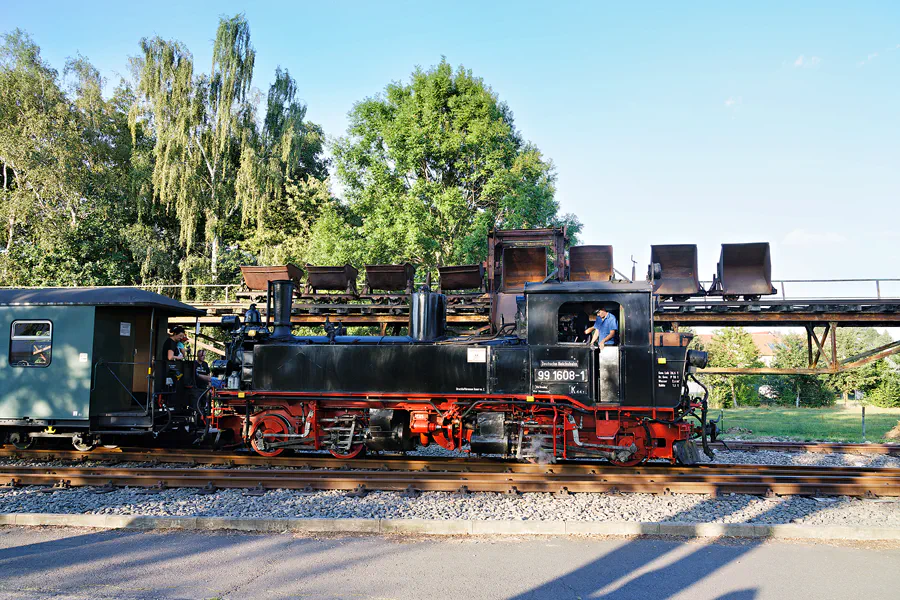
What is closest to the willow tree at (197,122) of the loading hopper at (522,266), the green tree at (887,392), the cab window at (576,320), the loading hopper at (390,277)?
the loading hopper at (390,277)

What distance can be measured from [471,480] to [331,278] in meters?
11.2

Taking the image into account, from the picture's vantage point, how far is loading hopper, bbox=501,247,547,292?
16.4 metres

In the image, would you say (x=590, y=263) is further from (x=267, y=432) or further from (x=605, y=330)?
(x=267, y=432)

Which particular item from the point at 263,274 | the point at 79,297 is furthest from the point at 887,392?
the point at 79,297

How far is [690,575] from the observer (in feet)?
16.1

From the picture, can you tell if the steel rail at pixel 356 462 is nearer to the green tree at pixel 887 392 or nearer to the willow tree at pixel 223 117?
the willow tree at pixel 223 117

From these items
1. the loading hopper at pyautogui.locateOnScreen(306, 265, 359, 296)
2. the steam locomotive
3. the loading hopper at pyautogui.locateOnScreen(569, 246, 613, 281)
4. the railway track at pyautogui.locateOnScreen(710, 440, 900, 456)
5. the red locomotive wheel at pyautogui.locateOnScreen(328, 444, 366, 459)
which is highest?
the loading hopper at pyautogui.locateOnScreen(569, 246, 613, 281)

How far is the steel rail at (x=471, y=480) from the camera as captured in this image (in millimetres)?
7605

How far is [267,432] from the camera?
9148 mm

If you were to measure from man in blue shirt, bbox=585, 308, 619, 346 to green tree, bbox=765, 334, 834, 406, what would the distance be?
29772 millimetres

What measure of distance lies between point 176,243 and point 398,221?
14266mm

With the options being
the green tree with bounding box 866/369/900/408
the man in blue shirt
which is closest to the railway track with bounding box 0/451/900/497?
the man in blue shirt

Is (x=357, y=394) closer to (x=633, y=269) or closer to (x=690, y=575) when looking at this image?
(x=633, y=269)

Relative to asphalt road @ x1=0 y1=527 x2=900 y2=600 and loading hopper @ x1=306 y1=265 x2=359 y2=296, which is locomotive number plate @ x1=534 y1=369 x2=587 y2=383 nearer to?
asphalt road @ x1=0 y1=527 x2=900 y2=600
